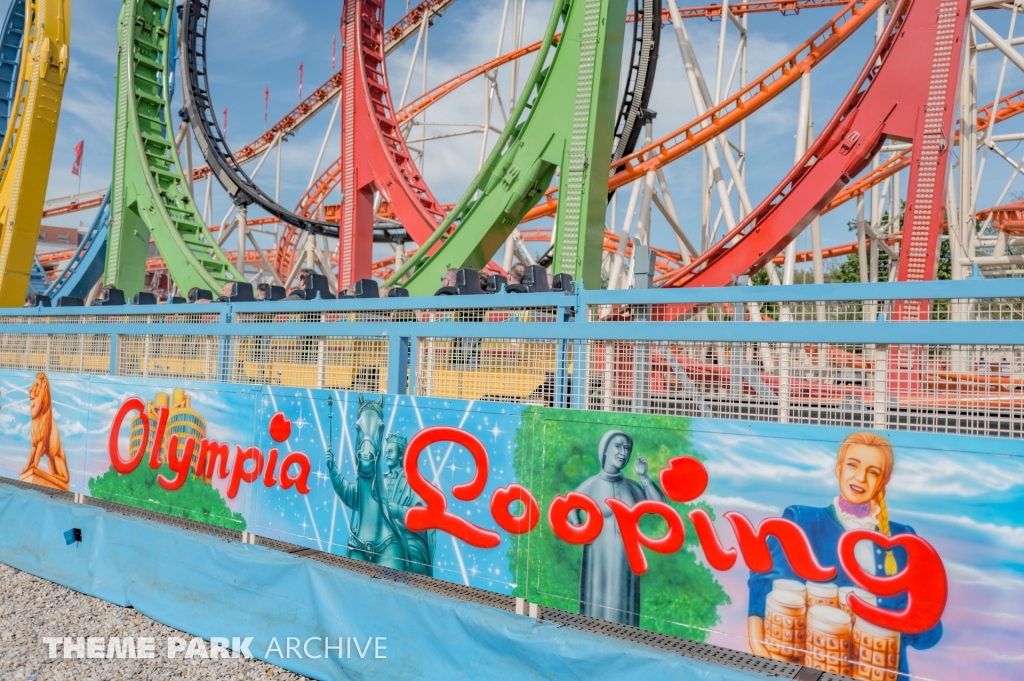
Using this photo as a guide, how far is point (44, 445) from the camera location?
5039 mm

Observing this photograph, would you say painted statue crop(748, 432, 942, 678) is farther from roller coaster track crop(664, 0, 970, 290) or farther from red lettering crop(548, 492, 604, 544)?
roller coaster track crop(664, 0, 970, 290)

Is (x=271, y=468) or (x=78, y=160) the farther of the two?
(x=78, y=160)

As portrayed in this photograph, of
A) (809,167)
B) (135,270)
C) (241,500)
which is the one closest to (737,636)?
(241,500)

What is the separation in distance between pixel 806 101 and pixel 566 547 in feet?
27.1

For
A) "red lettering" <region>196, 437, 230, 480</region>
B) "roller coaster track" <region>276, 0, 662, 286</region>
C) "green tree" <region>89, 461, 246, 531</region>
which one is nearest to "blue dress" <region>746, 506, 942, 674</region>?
"green tree" <region>89, 461, 246, 531</region>

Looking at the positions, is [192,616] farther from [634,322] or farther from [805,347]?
[805,347]

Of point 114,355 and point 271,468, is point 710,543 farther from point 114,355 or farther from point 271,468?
point 114,355

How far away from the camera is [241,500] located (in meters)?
3.81

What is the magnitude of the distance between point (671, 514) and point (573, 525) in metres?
0.38

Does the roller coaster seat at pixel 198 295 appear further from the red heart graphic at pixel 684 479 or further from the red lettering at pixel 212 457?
the red heart graphic at pixel 684 479

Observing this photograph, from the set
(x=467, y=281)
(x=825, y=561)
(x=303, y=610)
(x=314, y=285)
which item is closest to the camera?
(x=825, y=561)

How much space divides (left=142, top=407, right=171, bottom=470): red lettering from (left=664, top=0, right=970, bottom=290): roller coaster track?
5.63 m

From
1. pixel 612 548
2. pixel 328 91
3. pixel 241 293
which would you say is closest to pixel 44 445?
pixel 241 293

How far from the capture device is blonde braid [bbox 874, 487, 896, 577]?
202cm
